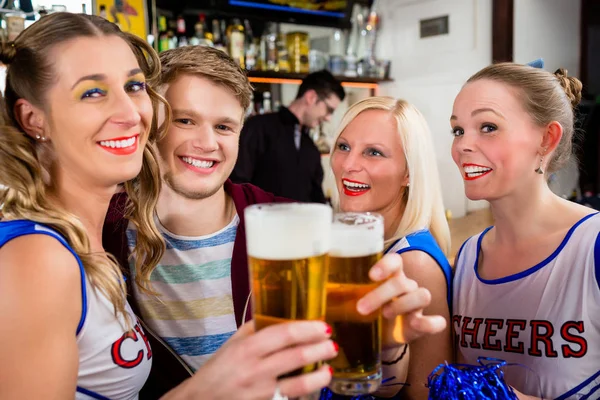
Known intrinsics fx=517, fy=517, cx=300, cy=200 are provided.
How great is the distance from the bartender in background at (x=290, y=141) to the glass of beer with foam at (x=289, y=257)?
114 inches

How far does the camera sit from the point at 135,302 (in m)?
1.46

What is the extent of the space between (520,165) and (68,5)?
10.3 ft

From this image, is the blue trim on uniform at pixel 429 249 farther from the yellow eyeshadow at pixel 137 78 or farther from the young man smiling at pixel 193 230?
the yellow eyeshadow at pixel 137 78

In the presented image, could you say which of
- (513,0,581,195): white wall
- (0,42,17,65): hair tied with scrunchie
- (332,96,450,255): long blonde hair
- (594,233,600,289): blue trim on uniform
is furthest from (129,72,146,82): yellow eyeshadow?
(513,0,581,195): white wall

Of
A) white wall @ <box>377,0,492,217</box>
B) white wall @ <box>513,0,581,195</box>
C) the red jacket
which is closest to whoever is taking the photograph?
the red jacket

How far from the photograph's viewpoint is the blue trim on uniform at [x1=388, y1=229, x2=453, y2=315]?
132 centimetres

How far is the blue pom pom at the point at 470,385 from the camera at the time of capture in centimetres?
84

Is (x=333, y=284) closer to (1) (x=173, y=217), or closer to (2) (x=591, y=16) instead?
(1) (x=173, y=217)

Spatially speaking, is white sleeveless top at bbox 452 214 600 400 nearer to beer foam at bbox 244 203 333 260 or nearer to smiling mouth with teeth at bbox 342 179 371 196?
smiling mouth with teeth at bbox 342 179 371 196

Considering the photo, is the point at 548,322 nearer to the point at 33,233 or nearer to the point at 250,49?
the point at 33,233

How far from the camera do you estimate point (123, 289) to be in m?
1.16

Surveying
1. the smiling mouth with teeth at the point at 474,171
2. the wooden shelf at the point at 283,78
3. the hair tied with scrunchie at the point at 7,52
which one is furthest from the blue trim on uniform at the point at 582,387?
the wooden shelf at the point at 283,78

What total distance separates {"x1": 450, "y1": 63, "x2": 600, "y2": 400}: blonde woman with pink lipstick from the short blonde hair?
0.66 meters

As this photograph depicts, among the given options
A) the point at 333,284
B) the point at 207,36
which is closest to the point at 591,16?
the point at 207,36
